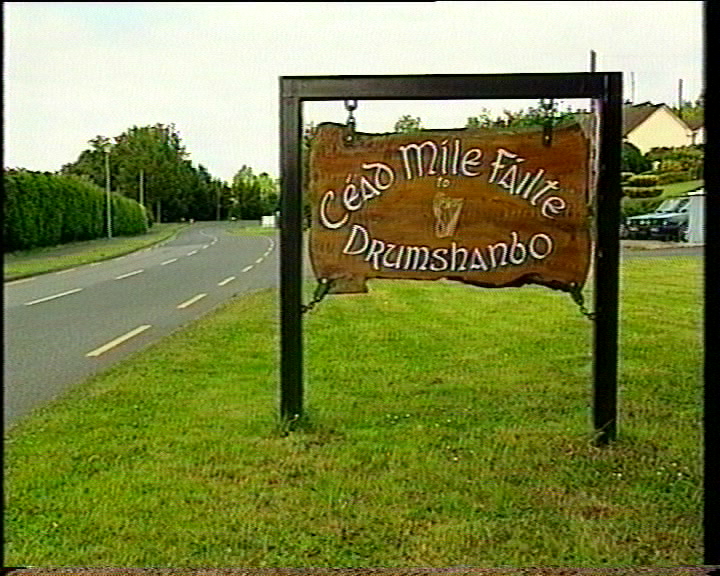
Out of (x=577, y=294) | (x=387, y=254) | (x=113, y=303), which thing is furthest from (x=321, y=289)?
(x=113, y=303)

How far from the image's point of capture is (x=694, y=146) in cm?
285

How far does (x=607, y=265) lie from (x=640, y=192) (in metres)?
0.31

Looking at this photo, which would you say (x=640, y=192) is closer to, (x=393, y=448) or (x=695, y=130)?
(x=695, y=130)

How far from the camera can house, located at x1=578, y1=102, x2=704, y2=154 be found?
9.79 ft

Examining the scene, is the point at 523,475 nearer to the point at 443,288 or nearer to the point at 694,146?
the point at 694,146

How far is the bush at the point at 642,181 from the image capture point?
140 inches

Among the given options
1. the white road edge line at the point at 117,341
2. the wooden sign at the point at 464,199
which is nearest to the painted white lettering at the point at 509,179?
the wooden sign at the point at 464,199

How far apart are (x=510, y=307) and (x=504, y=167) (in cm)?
142

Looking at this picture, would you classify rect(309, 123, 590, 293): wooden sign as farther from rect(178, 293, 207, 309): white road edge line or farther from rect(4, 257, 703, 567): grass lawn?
rect(178, 293, 207, 309): white road edge line

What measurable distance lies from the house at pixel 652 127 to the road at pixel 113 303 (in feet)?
4.44

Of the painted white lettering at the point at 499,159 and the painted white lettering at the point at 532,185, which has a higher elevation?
the painted white lettering at the point at 499,159

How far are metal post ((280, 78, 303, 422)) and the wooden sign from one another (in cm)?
9

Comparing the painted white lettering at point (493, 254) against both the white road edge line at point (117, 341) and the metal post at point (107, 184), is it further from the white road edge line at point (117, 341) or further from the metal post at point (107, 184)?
the white road edge line at point (117, 341)

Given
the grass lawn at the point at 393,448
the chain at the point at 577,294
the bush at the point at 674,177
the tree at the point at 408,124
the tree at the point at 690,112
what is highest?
the tree at the point at 408,124
